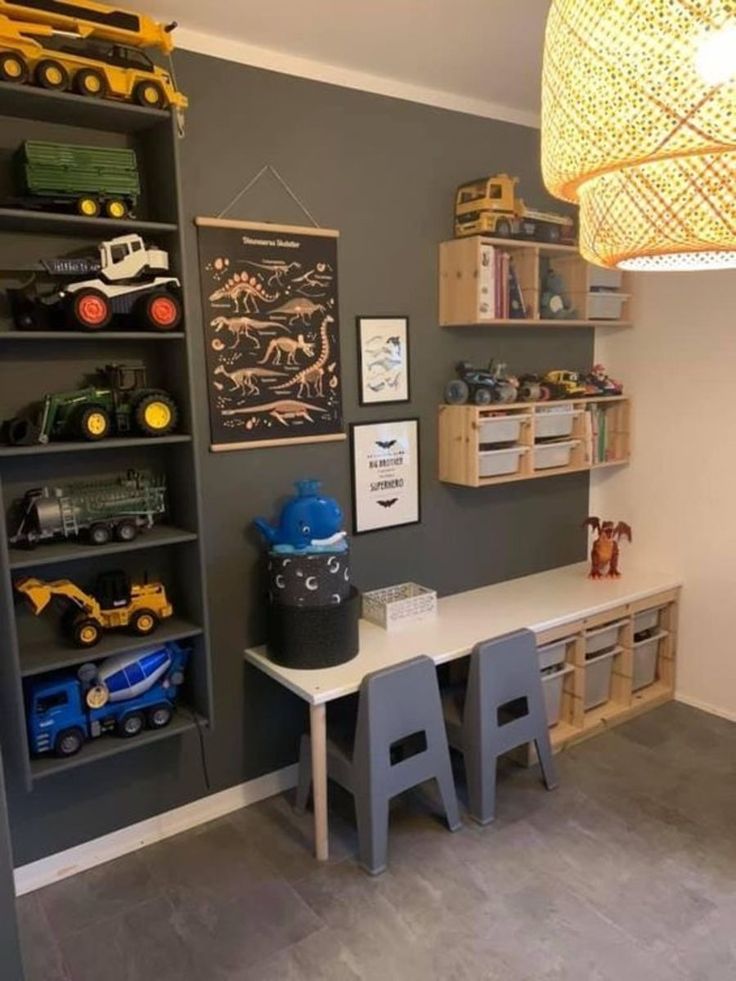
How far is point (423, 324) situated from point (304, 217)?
2.09ft

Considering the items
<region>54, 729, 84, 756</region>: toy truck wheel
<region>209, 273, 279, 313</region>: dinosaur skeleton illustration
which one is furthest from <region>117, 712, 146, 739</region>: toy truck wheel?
<region>209, 273, 279, 313</region>: dinosaur skeleton illustration

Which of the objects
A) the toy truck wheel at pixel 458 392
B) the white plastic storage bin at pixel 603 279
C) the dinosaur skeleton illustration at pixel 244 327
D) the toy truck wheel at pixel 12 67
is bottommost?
the toy truck wheel at pixel 458 392

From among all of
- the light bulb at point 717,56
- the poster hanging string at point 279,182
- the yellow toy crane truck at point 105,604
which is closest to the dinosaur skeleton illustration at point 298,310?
the poster hanging string at point 279,182

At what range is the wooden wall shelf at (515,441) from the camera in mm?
2916

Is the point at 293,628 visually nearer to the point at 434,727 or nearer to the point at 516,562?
the point at 434,727

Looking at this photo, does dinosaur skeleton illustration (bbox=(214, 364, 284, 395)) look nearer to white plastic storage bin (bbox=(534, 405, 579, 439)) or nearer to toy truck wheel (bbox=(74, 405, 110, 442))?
toy truck wheel (bbox=(74, 405, 110, 442))

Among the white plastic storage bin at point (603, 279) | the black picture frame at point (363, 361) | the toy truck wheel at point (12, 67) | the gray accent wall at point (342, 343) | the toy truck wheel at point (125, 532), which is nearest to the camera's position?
the toy truck wheel at point (12, 67)

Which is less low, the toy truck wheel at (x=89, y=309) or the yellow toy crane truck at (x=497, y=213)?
the yellow toy crane truck at (x=497, y=213)

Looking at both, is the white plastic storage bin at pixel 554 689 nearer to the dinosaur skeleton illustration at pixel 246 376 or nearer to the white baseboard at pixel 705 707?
the white baseboard at pixel 705 707

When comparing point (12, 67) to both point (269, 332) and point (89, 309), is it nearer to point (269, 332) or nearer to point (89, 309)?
point (89, 309)

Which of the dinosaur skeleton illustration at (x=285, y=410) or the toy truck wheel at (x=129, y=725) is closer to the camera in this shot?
the toy truck wheel at (x=129, y=725)

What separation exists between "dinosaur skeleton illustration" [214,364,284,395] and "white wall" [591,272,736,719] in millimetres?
1811

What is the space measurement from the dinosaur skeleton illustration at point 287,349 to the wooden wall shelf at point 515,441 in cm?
68

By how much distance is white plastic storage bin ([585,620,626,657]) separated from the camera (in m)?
3.05
